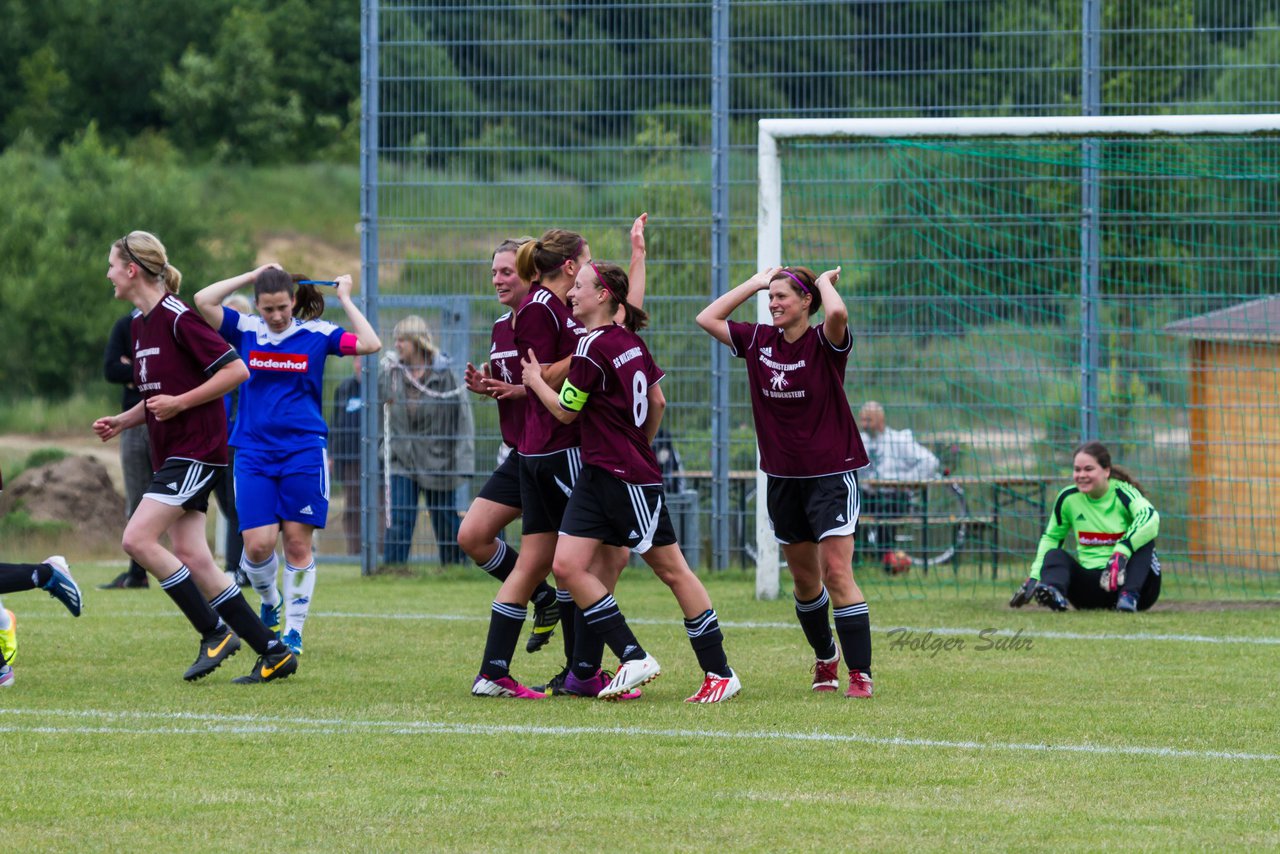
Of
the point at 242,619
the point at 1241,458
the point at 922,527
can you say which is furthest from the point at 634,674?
the point at 1241,458

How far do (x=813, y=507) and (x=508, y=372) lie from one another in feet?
4.97

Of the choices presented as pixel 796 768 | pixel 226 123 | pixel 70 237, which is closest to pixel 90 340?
pixel 70 237

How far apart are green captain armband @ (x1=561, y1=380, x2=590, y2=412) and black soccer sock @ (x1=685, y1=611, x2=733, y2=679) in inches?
39.6

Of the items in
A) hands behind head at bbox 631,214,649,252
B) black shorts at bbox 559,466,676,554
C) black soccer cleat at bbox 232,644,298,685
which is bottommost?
black soccer cleat at bbox 232,644,298,685

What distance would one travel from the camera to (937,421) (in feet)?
41.1

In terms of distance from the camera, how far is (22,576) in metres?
7.76

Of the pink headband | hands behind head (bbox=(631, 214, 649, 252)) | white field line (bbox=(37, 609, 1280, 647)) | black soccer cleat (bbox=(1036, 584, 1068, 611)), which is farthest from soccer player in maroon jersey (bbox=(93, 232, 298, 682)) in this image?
black soccer cleat (bbox=(1036, 584, 1068, 611))

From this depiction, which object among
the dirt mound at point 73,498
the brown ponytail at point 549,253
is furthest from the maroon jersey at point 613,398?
the dirt mound at point 73,498

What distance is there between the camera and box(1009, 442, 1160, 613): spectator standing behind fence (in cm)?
1065

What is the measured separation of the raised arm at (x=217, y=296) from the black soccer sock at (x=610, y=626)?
227cm

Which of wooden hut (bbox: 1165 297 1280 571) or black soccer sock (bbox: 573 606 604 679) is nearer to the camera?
black soccer sock (bbox: 573 606 604 679)

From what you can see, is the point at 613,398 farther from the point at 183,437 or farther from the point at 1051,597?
the point at 1051,597

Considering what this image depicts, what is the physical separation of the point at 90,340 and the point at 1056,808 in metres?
35.8

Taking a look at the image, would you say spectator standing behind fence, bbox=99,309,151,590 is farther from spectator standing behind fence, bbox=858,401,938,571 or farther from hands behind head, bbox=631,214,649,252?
spectator standing behind fence, bbox=858,401,938,571
